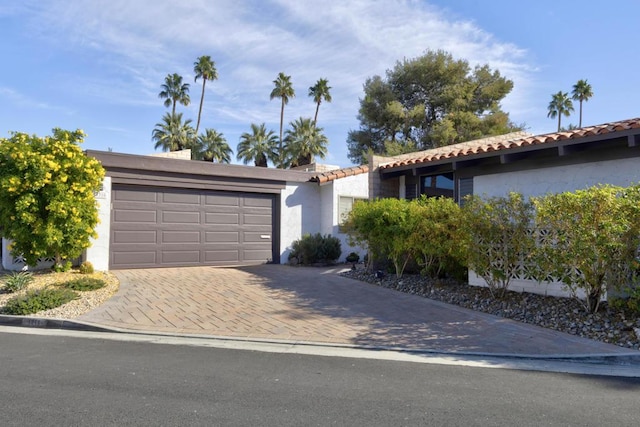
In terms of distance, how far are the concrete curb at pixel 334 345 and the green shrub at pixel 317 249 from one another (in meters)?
7.49

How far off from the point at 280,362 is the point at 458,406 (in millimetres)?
2408

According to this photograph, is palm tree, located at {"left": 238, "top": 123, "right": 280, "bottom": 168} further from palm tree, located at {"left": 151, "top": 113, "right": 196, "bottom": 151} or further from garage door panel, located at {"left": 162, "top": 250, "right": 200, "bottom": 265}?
garage door panel, located at {"left": 162, "top": 250, "right": 200, "bottom": 265}

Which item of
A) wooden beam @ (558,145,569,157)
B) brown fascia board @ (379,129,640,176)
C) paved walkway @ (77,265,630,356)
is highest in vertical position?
brown fascia board @ (379,129,640,176)

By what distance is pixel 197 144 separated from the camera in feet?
128

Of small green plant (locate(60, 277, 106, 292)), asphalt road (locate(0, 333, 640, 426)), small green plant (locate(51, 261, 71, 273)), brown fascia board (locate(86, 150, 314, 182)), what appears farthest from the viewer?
brown fascia board (locate(86, 150, 314, 182))

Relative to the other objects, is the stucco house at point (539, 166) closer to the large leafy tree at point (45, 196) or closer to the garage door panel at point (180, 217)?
the garage door panel at point (180, 217)

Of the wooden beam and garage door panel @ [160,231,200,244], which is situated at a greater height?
the wooden beam

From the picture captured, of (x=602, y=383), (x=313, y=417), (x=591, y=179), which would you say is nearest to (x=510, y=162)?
(x=591, y=179)

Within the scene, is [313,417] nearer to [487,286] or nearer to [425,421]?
[425,421]

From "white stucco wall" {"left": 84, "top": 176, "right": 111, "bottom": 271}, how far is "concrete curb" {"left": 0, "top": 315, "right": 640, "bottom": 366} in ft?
12.8

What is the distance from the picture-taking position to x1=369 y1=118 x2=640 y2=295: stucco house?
346 inches

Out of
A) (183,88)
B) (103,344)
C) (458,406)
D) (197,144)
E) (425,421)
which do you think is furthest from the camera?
(183,88)

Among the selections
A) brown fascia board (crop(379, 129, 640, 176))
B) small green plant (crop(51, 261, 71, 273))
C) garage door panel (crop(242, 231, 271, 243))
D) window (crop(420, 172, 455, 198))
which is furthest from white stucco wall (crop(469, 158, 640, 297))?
small green plant (crop(51, 261, 71, 273))

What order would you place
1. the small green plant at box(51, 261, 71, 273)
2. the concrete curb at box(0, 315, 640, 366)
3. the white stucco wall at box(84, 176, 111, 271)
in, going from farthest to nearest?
the white stucco wall at box(84, 176, 111, 271), the small green plant at box(51, 261, 71, 273), the concrete curb at box(0, 315, 640, 366)
